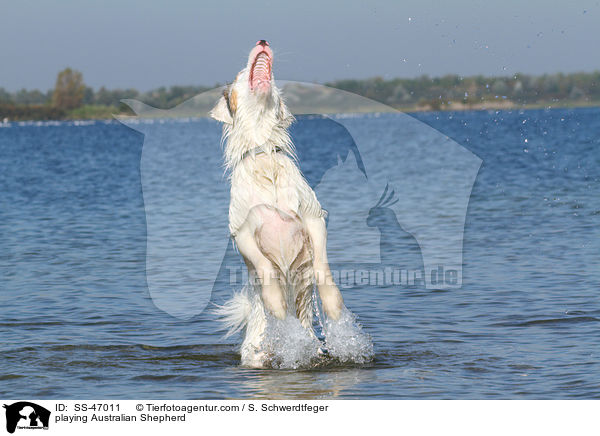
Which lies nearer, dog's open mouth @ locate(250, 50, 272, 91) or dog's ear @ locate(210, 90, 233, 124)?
dog's open mouth @ locate(250, 50, 272, 91)

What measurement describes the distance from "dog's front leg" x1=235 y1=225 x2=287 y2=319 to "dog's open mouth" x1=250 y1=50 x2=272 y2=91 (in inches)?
43.7

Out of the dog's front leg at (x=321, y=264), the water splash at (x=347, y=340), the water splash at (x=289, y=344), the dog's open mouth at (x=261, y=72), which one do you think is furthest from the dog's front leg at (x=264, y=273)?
the dog's open mouth at (x=261, y=72)

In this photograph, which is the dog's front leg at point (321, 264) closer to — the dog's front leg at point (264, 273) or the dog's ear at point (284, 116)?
the dog's front leg at point (264, 273)

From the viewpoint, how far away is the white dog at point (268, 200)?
6551mm

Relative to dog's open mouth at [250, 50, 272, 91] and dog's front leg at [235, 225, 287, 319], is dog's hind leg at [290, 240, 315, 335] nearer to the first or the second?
dog's front leg at [235, 225, 287, 319]

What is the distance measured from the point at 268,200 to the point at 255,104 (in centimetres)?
76

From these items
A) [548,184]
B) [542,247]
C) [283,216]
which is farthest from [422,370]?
[548,184]

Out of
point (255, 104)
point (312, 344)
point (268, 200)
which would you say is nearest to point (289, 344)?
point (312, 344)

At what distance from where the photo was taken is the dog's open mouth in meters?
6.46

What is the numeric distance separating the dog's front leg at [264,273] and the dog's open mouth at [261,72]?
111 centimetres

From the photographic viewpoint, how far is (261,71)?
648 cm
